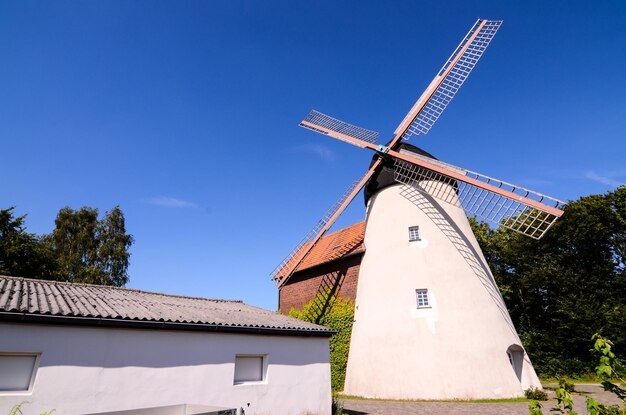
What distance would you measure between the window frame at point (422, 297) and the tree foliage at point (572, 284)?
1562 cm

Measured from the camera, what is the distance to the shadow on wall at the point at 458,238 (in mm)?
15234

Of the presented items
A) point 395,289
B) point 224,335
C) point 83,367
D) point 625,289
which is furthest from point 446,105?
point 625,289

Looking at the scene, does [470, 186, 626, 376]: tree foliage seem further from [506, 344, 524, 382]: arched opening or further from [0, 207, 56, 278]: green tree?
[0, 207, 56, 278]: green tree

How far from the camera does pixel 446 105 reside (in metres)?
17.6

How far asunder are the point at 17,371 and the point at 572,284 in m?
32.2

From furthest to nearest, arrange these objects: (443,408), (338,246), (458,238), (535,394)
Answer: (338,246)
(458,238)
(535,394)
(443,408)

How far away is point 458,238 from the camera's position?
16.1m

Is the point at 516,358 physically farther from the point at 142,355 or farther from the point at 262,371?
the point at 142,355

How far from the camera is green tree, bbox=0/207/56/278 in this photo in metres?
21.7

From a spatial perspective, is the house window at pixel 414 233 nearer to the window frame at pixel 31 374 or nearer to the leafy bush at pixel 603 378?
the leafy bush at pixel 603 378

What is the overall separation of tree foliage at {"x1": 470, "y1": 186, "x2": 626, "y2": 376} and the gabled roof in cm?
1666

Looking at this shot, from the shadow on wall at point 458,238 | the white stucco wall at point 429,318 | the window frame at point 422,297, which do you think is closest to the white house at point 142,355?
the white stucco wall at point 429,318

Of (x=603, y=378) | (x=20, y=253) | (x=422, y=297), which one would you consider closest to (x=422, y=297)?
(x=422, y=297)

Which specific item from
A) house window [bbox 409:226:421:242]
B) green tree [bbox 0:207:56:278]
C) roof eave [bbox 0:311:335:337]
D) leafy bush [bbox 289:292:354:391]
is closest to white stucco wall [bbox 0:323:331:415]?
roof eave [bbox 0:311:335:337]
